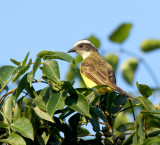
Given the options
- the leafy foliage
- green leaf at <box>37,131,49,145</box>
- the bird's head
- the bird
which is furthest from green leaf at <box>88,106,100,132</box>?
the bird's head

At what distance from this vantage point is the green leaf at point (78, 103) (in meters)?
2.38

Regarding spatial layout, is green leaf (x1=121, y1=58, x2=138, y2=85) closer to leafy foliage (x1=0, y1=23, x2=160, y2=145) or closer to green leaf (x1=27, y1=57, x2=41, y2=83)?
leafy foliage (x1=0, y1=23, x2=160, y2=145)

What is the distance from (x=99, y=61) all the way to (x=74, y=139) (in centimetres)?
358

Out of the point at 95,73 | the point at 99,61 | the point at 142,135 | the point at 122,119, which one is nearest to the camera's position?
the point at 142,135

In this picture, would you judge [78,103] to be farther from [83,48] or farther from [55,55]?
[83,48]

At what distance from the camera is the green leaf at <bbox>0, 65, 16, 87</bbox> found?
2.54 m

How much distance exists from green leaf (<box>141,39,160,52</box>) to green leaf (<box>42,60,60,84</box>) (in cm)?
253

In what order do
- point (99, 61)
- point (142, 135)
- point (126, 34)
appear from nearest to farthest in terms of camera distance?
point (142, 135), point (126, 34), point (99, 61)

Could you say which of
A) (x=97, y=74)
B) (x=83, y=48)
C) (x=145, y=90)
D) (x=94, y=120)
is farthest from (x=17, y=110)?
(x=83, y=48)

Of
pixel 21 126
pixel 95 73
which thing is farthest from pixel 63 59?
pixel 95 73

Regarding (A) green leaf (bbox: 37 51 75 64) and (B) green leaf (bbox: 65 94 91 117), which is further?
(A) green leaf (bbox: 37 51 75 64)

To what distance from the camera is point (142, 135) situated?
234cm

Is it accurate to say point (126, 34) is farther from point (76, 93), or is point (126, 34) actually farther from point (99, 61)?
point (76, 93)

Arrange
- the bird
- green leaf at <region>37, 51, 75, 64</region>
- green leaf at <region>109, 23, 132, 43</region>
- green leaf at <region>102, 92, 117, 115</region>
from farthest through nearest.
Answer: the bird
green leaf at <region>109, 23, 132, 43</region>
green leaf at <region>102, 92, 117, 115</region>
green leaf at <region>37, 51, 75, 64</region>
